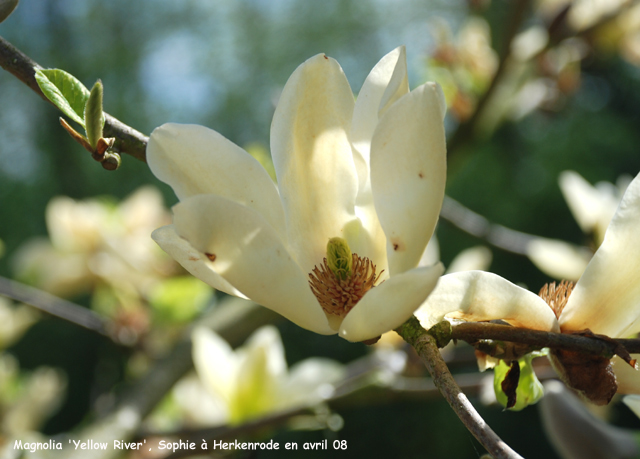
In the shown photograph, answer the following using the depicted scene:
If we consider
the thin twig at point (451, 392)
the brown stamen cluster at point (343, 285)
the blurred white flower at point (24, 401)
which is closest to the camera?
the thin twig at point (451, 392)

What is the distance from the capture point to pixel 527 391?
0.33 metres

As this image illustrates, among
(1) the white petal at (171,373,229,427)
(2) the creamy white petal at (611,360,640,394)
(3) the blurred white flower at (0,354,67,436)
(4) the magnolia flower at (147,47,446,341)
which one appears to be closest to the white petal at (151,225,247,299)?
(4) the magnolia flower at (147,47,446,341)

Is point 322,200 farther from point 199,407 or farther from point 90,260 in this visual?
point 90,260

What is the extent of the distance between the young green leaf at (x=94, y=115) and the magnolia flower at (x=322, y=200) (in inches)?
1.2

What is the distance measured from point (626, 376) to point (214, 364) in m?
0.58

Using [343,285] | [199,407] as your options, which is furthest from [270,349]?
[343,285]

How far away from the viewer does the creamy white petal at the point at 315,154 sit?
309 mm

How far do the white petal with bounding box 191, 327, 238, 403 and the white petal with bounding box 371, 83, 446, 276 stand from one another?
550 mm

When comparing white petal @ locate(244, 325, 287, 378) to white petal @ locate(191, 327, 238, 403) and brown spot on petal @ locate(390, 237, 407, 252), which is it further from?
brown spot on petal @ locate(390, 237, 407, 252)

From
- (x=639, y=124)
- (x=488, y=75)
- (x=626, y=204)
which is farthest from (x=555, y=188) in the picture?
(x=626, y=204)

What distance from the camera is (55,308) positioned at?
34.8 inches

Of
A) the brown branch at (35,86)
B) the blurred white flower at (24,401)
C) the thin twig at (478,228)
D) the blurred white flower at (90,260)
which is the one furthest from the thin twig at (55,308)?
the thin twig at (478,228)

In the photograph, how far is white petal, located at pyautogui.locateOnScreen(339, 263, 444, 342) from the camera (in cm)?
23

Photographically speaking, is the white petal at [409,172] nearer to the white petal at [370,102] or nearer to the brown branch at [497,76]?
the white petal at [370,102]
